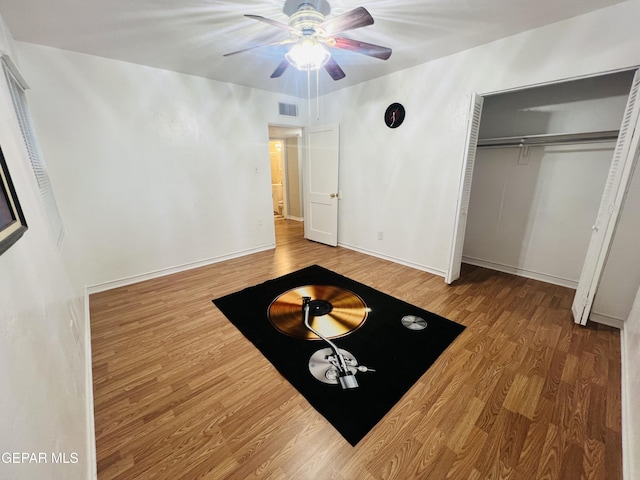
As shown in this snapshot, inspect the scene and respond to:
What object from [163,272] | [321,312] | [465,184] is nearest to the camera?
[321,312]

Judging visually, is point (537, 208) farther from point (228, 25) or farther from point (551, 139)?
point (228, 25)

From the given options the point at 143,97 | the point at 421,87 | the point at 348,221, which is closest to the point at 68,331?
the point at 143,97

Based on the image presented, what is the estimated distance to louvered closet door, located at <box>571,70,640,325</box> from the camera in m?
1.82

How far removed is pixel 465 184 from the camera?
2.69 meters

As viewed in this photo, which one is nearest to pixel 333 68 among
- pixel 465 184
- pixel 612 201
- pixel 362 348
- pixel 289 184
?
pixel 465 184

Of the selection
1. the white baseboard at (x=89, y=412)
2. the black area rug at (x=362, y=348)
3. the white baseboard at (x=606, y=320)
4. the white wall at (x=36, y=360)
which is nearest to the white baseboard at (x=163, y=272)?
the white baseboard at (x=89, y=412)

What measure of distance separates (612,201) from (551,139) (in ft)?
3.66

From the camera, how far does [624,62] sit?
186 centimetres

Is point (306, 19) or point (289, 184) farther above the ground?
point (306, 19)

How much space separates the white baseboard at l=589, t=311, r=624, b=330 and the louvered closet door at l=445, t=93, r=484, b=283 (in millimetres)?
1148

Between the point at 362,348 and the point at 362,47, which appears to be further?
the point at 362,348

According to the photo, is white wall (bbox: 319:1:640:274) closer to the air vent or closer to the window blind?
the air vent

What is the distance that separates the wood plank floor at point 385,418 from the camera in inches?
47.8

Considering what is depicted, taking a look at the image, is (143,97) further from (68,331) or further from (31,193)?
(68,331)
